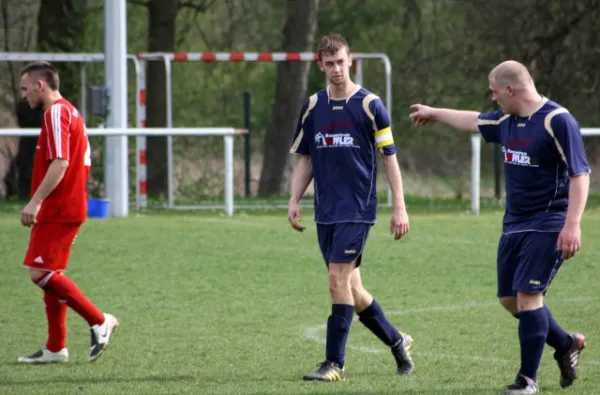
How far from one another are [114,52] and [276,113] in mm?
7852

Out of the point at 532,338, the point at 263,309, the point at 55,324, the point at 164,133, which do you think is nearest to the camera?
the point at 532,338

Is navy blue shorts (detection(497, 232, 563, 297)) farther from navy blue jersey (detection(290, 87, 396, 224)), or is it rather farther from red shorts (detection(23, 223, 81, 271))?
red shorts (detection(23, 223, 81, 271))

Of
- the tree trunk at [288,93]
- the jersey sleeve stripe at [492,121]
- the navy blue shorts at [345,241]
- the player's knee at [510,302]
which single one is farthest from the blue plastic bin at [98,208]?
the player's knee at [510,302]

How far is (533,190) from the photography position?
6.63 metres

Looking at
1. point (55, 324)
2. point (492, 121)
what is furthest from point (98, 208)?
point (492, 121)

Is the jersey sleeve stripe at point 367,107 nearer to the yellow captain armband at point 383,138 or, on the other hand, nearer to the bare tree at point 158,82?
the yellow captain armband at point 383,138

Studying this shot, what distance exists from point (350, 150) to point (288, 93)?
704 inches

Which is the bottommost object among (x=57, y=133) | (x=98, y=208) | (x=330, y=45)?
(x=98, y=208)

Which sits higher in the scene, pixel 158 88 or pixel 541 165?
pixel 541 165

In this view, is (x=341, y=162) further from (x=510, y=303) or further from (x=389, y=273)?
(x=389, y=273)

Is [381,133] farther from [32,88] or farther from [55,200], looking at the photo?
[32,88]

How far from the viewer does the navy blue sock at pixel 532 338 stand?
6590 mm

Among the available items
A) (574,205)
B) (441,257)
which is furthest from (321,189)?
(441,257)

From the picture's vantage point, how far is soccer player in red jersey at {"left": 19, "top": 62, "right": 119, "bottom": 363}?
780 cm
